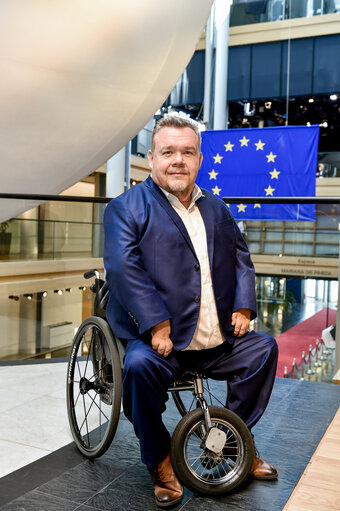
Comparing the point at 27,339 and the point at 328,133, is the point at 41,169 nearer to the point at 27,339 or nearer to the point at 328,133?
the point at 27,339

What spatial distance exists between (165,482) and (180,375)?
31 cm

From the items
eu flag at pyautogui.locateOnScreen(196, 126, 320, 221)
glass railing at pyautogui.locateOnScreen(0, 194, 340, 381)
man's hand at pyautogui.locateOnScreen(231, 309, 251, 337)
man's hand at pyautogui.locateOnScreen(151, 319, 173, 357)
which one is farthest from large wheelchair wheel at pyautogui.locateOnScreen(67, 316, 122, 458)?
eu flag at pyautogui.locateOnScreen(196, 126, 320, 221)

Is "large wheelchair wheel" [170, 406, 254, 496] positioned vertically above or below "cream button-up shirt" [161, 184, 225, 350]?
below

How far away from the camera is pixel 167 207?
1694 millimetres

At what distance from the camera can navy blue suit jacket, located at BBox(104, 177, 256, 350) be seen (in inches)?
62.4

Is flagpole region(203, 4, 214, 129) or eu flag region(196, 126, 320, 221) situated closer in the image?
eu flag region(196, 126, 320, 221)

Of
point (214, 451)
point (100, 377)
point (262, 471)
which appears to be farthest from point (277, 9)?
point (214, 451)

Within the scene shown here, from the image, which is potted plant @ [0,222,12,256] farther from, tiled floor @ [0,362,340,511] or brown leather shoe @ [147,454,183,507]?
brown leather shoe @ [147,454,183,507]

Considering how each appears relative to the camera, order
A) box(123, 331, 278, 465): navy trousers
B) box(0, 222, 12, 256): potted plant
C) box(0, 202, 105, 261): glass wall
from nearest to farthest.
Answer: box(123, 331, 278, 465): navy trousers, box(0, 202, 105, 261): glass wall, box(0, 222, 12, 256): potted plant

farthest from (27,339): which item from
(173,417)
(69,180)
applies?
(173,417)

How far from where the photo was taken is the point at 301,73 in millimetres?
12133

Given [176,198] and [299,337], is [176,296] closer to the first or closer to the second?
[176,198]

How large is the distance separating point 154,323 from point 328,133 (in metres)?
18.8

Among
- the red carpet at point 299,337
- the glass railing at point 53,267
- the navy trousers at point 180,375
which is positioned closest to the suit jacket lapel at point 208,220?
the navy trousers at point 180,375
